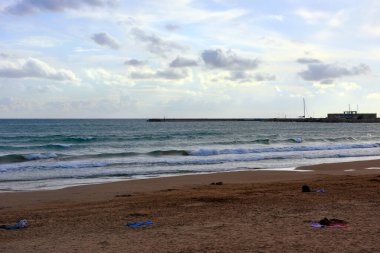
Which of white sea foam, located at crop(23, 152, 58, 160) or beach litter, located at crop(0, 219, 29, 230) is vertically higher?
beach litter, located at crop(0, 219, 29, 230)

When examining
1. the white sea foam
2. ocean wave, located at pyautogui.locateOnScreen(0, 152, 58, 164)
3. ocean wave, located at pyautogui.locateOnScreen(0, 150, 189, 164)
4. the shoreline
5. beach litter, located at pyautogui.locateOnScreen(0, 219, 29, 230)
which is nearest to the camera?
beach litter, located at pyautogui.locateOnScreen(0, 219, 29, 230)

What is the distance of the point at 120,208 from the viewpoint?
11406mm

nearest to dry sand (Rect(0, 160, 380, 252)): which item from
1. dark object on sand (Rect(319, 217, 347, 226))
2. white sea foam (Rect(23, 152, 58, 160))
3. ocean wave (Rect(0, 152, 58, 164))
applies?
dark object on sand (Rect(319, 217, 347, 226))

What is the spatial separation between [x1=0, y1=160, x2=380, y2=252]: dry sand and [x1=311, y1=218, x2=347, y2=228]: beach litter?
0.14 metres

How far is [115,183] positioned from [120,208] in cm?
679

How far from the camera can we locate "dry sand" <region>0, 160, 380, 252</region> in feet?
24.4

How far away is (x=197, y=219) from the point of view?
9578 millimetres

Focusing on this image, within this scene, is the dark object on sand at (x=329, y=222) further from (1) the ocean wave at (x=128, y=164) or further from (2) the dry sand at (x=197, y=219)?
(1) the ocean wave at (x=128, y=164)

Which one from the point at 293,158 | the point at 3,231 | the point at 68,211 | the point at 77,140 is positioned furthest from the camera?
the point at 77,140

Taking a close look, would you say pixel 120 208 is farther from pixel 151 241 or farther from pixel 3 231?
pixel 151 241

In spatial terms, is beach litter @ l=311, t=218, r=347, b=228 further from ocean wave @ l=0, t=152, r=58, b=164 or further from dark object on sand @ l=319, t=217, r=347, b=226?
ocean wave @ l=0, t=152, r=58, b=164

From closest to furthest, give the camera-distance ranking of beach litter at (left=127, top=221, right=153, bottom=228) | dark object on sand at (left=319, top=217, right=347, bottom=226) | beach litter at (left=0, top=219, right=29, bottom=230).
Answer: dark object on sand at (left=319, top=217, right=347, bottom=226)
beach litter at (left=127, top=221, right=153, bottom=228)
beach litter at (left=0, top=219, right=29, bottom=230)

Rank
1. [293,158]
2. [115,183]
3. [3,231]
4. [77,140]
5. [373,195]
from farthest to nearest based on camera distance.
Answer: [77,140] < [293,158] < [115,183] < [373,195] < [3,231]

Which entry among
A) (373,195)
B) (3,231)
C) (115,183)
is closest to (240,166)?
(115,183)
